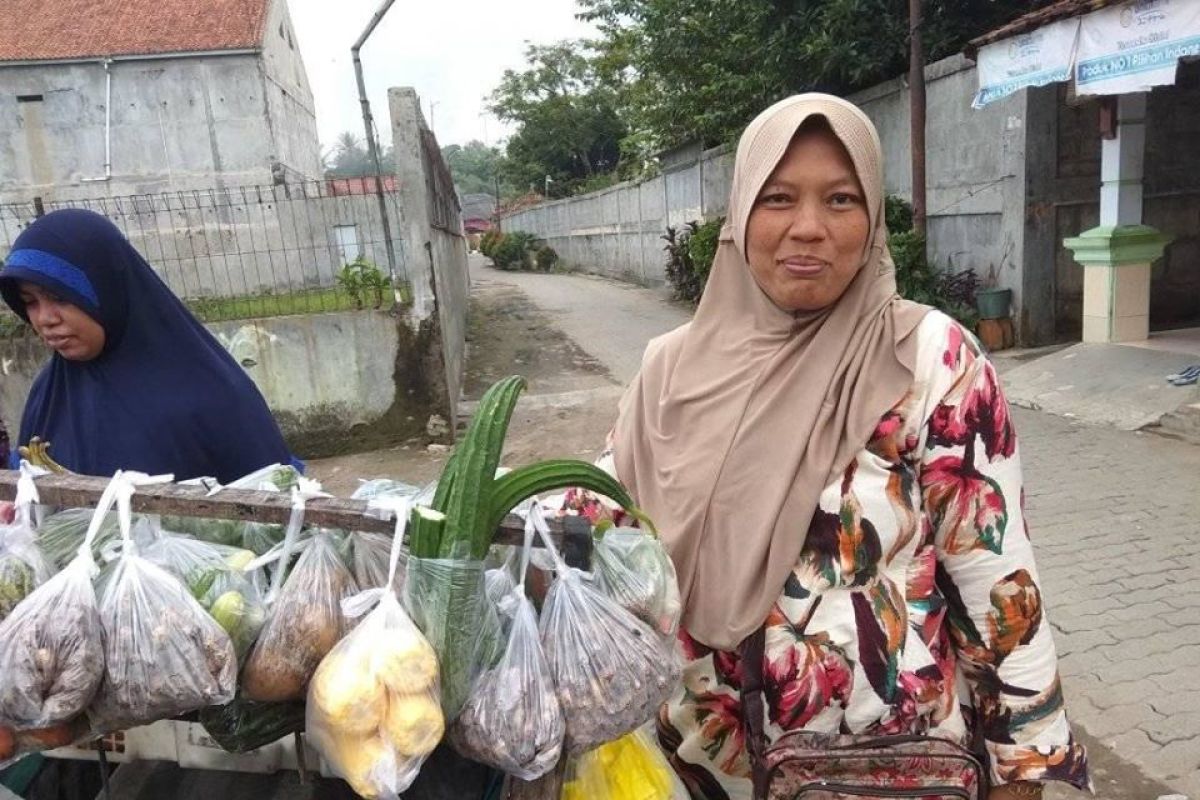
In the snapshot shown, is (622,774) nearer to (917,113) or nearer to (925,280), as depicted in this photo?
(925,280)

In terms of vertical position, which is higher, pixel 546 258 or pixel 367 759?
pixel 546 258

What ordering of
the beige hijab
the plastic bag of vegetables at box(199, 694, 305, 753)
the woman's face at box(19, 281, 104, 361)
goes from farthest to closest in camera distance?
1. the woman's face at box(19, 281, 104, 361)
2. the beige hijab
3. the plastic bag of vegetables at box(199, 694, 305, 753)

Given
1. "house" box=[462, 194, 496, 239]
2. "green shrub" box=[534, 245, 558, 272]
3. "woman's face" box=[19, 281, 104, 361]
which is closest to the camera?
"woman's face" box=[19, 281, 104, 361]

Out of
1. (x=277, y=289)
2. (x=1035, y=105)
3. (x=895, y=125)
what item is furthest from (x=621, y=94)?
(x=277, y=289)

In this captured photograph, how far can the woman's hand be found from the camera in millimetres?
1348

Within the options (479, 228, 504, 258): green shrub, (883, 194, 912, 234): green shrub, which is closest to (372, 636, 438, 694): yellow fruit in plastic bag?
(883, 194, 912, 234): green shrub

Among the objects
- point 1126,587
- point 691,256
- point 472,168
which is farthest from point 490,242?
point 472,168

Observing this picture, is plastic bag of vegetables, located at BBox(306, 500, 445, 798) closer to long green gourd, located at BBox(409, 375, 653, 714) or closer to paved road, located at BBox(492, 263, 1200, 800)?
long green gourd, located at BBox(409, 375, 653, 714)

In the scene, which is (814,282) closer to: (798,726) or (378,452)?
(798,726)

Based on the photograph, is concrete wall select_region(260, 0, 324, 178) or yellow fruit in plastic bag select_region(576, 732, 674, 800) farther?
concrete wall select_region(260, 0, 324, 178)

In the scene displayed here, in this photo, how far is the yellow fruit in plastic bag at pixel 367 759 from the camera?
3.10 feet

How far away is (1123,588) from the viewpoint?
11.8 feet

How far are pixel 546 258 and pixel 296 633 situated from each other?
28.9m

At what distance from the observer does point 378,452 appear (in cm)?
666
